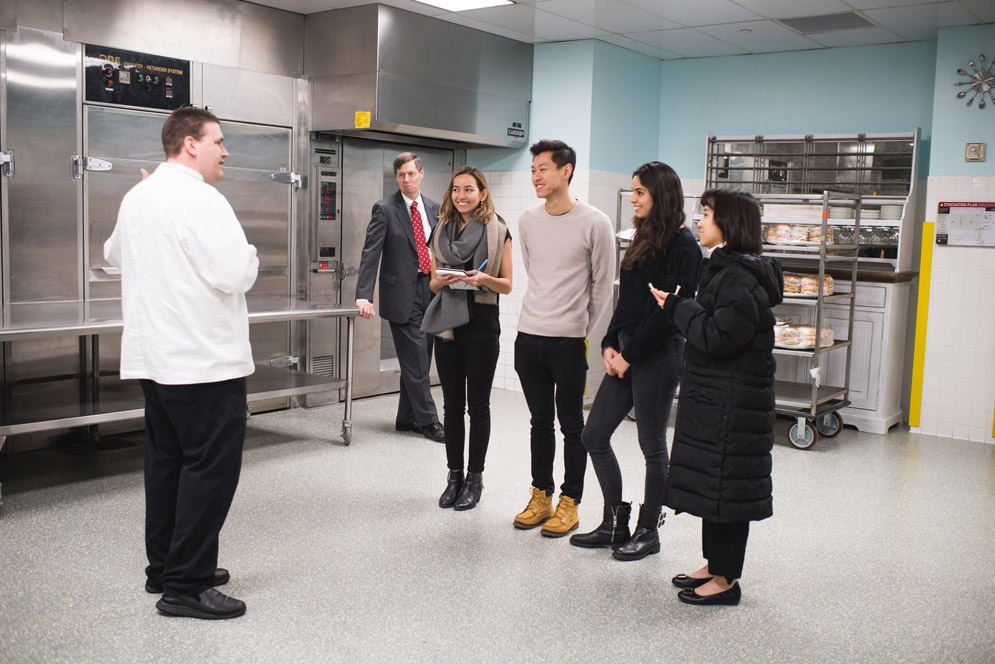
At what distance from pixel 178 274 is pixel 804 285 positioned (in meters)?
4.10

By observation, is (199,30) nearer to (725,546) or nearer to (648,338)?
(648,338)

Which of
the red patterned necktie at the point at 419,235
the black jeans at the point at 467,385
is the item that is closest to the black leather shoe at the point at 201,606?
the black jeans at the point at 467,385

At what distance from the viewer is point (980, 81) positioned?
221 inches

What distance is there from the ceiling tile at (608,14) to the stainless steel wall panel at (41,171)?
2842 millimetres

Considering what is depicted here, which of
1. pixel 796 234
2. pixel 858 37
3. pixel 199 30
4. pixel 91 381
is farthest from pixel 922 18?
pixel 91 381

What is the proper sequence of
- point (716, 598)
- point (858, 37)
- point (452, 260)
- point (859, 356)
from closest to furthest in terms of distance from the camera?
1. point (716, 598)
2. point (452, 260)
3. point (859, 356)
4. point (858, 37)

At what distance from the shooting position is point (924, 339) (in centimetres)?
597

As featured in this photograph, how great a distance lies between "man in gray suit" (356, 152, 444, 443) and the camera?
16.9 ft

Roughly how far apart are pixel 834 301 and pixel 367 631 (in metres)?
4.10

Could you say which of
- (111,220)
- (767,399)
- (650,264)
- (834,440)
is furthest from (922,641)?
(111,220)

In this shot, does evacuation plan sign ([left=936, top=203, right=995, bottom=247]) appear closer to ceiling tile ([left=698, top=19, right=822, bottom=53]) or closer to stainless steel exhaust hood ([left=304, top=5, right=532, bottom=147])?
ceiling tile ([left=698, top=19, right=822, bottom=53])

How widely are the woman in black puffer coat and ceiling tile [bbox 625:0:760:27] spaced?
9.69ft

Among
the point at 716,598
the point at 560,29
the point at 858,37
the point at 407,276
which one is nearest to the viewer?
the point at 716,598

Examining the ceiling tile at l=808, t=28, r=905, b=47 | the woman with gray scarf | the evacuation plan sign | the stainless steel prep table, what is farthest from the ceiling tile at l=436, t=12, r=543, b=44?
the evacuation plan sign
